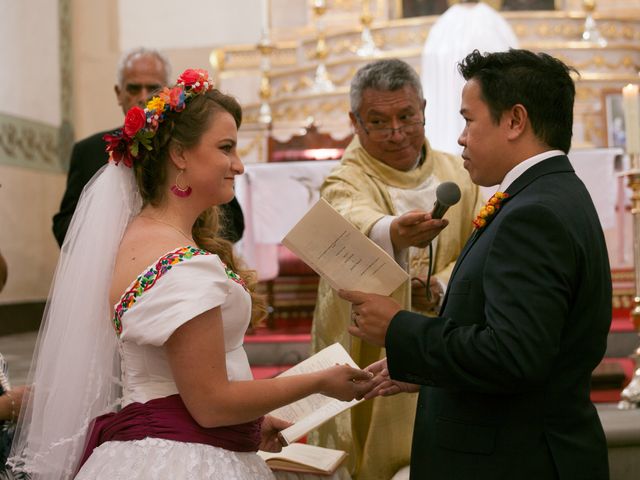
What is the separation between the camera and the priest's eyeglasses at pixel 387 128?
3.33 m

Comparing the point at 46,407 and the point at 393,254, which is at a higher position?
the point at 393,254

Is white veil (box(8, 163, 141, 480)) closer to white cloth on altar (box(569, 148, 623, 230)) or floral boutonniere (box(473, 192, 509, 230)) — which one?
floral boutonniere (box(473, 192, 509, 230))

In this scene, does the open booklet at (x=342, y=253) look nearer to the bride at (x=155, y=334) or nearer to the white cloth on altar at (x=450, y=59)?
the bride at (x=155, y=334)

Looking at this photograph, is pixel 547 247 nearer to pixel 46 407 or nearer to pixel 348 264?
pixel 348 264

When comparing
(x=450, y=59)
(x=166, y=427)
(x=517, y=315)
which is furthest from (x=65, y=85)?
(x=517, y=315)

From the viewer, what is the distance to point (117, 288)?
2.24 metres

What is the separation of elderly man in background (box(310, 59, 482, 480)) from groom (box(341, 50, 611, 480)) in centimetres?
105

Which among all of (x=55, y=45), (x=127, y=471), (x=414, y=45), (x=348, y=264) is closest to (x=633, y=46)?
(x=414, y=45)

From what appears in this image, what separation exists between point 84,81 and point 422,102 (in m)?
9.60

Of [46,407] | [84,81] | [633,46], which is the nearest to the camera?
[46,407]

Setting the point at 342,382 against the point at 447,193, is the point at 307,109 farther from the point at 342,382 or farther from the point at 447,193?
Result: the point at 342,382

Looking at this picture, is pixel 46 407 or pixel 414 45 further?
pixel 414 45

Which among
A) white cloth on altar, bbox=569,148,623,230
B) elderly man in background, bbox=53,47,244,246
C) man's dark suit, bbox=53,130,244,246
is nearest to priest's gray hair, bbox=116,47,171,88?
elderly man in background, bbox=53,47,244,246

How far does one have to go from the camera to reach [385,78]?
10.8 ft
